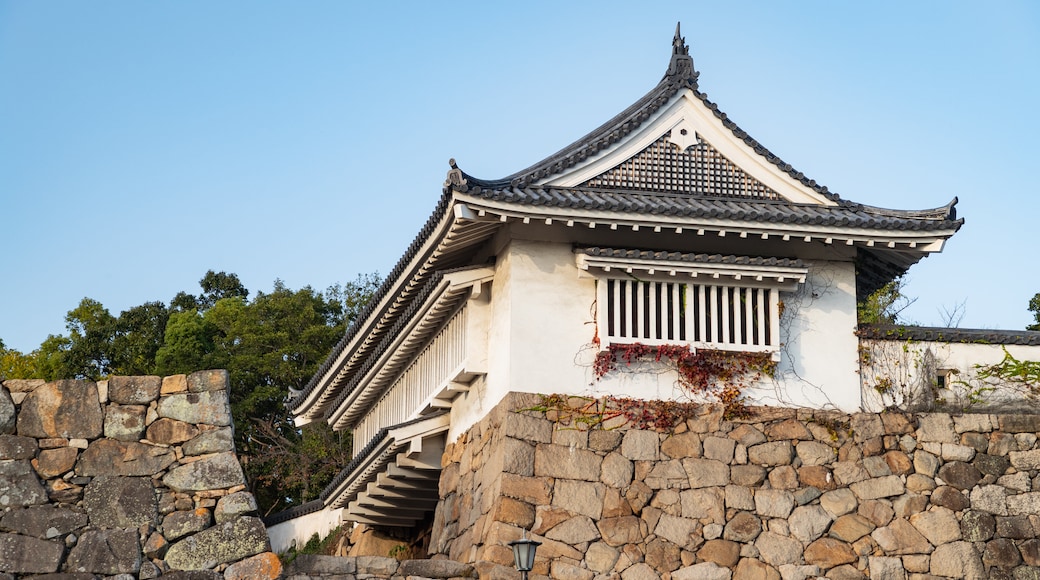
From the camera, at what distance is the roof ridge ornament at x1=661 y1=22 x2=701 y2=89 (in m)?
16.0

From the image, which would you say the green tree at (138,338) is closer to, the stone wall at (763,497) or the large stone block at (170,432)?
the stone wall at (763,497)

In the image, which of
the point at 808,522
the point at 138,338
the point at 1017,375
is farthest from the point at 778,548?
the point at 138,338

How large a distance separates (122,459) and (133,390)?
24.3 inches

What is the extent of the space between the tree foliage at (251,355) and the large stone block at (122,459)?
17.3m

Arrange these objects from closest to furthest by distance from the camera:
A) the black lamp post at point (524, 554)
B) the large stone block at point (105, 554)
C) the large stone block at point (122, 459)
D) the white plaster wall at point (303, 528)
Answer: the large stone block at point (105, 554) < the large stone block at point (122, 459) < the black lamp post at point (524, 554) < the white plaster wall at point (303, 528)

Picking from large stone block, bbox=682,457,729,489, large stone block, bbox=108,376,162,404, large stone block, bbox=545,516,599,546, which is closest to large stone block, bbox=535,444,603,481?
large stone block, bbox=545,516,599,546

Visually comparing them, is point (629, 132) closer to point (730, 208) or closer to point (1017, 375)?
point (730, 208)

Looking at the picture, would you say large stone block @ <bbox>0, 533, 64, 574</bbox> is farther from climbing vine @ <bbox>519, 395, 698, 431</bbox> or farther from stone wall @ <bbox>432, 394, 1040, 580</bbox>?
climbing vine @ <bbox>519, 395, 698, 431</bbox>

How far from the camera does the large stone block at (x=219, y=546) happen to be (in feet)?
37.7

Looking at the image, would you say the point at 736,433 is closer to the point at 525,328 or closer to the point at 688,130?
the point at 525,328

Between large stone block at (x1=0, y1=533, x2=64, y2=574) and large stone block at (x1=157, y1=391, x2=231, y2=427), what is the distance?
4.70 ft

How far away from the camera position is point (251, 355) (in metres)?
33.2

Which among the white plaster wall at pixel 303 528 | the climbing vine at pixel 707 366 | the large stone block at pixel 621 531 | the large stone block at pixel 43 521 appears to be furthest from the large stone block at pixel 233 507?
the white plaster wall at pixel 303 528

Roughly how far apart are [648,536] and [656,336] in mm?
2206
